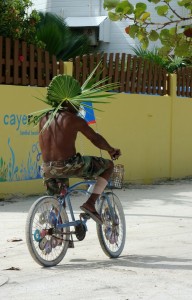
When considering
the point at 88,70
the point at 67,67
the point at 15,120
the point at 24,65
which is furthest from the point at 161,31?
the point at 88,70

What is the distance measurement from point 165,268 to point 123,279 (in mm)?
645

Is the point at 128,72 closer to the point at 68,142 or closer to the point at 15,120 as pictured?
the point at 15,120

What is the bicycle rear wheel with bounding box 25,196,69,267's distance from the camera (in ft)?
21.7

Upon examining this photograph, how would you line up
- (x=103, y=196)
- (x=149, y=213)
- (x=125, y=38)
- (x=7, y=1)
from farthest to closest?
(x=125, y=38) < (x=7, y=1) < (x=149, y=213) < (x=103, y=196)

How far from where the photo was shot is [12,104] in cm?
1173

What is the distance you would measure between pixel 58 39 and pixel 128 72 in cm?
361

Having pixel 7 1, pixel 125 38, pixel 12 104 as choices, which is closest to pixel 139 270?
pixel 12 104

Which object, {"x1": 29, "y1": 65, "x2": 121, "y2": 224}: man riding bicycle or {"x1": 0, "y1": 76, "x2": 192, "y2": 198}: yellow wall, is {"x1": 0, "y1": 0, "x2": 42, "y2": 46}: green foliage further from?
{"x1": 29, "y1": 65, "x2": 121, "y2": 224}: man riding bicycle

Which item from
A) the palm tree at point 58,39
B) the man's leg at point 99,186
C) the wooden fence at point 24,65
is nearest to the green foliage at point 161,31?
the man's leg at point 99,186

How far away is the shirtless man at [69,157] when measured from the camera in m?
6.86

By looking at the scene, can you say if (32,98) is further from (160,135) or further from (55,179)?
(55,179)

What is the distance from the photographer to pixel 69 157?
689 centimetres

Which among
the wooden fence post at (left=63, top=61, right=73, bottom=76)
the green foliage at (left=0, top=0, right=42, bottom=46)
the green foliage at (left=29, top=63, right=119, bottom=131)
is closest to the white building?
the green foliage at (left=0, top=0, right=42, bottom=46)

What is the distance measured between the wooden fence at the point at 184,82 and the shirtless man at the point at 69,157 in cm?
899
